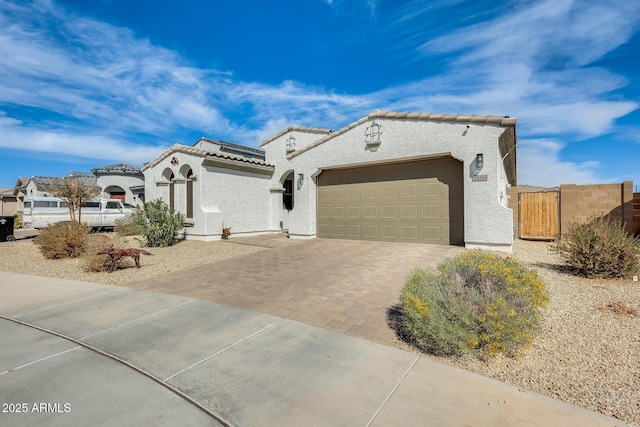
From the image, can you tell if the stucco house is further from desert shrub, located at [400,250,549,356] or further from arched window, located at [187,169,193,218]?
desert shrub, located at [400,250,549,356]

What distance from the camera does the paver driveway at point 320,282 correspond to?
4.74m

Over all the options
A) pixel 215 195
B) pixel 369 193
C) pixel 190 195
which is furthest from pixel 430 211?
pixel 190 195

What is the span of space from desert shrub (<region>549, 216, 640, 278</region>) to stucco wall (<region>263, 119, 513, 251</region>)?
225 cm

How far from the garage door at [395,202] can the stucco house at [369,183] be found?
3 cm

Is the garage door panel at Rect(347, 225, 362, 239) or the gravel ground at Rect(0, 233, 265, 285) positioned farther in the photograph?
the garage door panel at Rect(347, 225, 362, 239)

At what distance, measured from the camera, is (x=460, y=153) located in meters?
9.71

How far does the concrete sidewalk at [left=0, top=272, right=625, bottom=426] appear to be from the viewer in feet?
8.27

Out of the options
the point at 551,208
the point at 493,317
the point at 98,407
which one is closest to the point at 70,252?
the point at 98,407

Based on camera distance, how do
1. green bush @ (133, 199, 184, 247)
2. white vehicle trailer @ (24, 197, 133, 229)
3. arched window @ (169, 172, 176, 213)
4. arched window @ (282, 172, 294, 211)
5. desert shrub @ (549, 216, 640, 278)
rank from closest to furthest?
desert shrub @ (549, 216, 640, 278), green bush @ (133, 199, 184, 247), arched window @ (169, 172, 176, 213), arched window @ (282, 172, 294, 211), white vehicle trailer @ (24, 197, 133, 229)

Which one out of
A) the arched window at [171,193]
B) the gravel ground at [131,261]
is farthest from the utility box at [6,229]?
the arched window at [171,193]

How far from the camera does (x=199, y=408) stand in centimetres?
266

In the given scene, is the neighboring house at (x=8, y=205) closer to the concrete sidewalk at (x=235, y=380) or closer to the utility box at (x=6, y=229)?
the utility box at (x=6, y=229)

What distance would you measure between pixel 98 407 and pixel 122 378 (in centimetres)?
48

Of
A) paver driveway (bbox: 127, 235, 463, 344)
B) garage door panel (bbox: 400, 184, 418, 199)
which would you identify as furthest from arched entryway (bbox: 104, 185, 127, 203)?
garage door panel (bbox: 400, 184, 418, 199)
